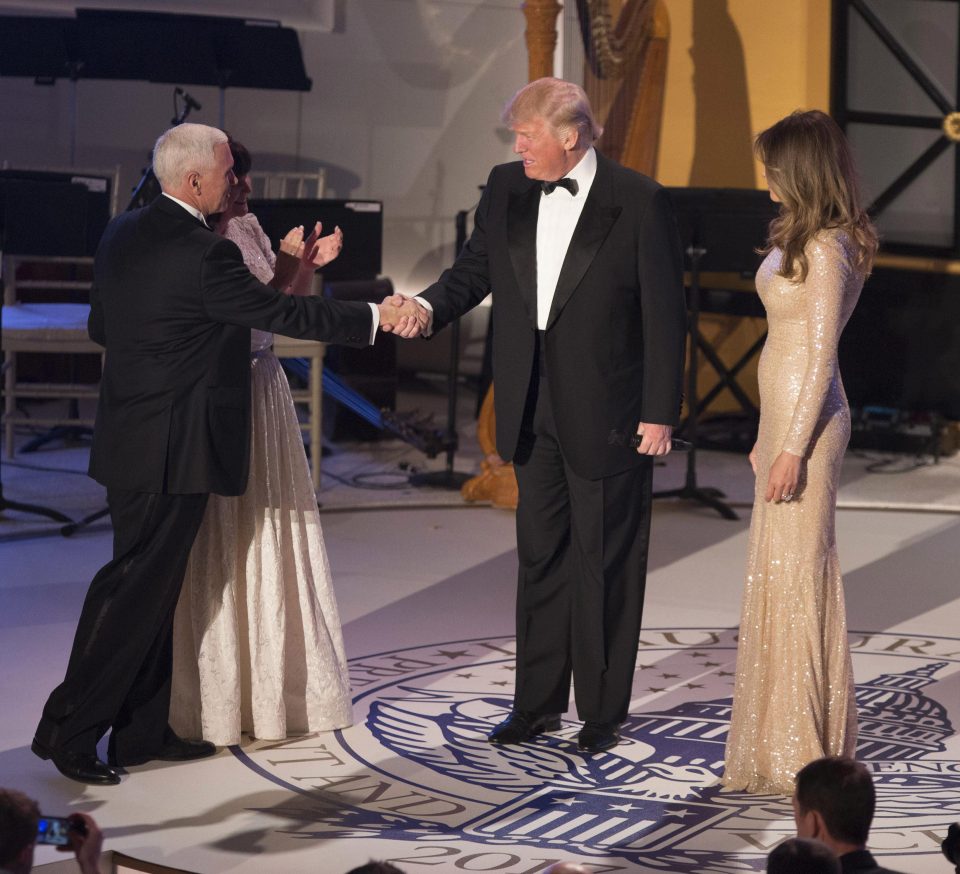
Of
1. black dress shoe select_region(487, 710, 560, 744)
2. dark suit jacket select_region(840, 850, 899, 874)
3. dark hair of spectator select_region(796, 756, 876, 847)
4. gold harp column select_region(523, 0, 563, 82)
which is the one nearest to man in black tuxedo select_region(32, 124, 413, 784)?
black dress shoe select_region(487, 710, 560, 744)

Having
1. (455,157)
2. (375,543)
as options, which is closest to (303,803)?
(375,543)

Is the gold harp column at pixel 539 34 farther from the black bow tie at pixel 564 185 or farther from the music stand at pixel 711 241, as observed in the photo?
the black bow tie at pixel 564 185

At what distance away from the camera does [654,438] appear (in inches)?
144

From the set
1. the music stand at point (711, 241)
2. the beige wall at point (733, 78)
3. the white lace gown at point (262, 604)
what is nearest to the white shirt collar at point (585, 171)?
the white lace gown at point (262, 604)

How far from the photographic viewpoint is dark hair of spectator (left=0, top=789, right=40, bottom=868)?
1.99 m

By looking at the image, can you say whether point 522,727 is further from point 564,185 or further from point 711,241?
point 711,241

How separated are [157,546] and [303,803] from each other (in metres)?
0.64

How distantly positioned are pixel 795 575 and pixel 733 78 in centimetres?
564

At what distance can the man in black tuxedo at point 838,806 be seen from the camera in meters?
2.22

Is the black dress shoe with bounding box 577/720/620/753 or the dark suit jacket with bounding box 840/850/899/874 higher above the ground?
the dark suit jacket with bounding box 840/850/899/874

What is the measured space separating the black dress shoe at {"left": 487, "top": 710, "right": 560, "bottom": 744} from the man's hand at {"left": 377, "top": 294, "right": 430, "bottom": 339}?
0.96 metres

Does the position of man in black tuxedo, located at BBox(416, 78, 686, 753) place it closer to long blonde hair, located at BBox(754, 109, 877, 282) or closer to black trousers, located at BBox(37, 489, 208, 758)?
long blonde hair, located at BBox(754, 109, 877, 282)

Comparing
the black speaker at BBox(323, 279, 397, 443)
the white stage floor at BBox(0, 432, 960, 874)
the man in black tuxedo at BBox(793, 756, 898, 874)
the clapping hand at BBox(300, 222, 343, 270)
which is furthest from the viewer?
the black speaker at BBox(323, 279, 397, 443)

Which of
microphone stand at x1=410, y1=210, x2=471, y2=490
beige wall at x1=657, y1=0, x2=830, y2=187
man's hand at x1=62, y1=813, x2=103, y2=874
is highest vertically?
beige wall at x1=657, y1=0, x2=830, y2=187
